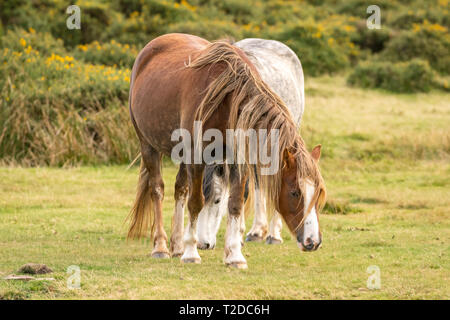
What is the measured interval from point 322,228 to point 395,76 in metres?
11.6

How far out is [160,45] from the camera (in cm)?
812

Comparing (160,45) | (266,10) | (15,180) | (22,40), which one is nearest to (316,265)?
(160,45)

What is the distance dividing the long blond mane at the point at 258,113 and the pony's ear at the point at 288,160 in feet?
0.10

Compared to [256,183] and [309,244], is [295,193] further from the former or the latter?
[256,183]

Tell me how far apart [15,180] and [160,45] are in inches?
179

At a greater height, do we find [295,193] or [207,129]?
[207,129]

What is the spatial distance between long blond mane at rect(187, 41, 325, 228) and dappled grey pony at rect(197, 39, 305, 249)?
1.22m

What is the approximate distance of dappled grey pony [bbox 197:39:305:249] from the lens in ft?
25.1

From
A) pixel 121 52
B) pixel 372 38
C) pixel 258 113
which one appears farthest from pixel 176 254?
pixel 372 38

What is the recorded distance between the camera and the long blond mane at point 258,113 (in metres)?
6.01

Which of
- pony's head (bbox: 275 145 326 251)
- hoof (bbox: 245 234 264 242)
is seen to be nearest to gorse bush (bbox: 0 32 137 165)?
hoof (bbox: 245 234 264 242)

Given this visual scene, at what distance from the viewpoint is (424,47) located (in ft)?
72.3

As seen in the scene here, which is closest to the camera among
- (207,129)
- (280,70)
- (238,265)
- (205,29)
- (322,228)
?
(207,129)
